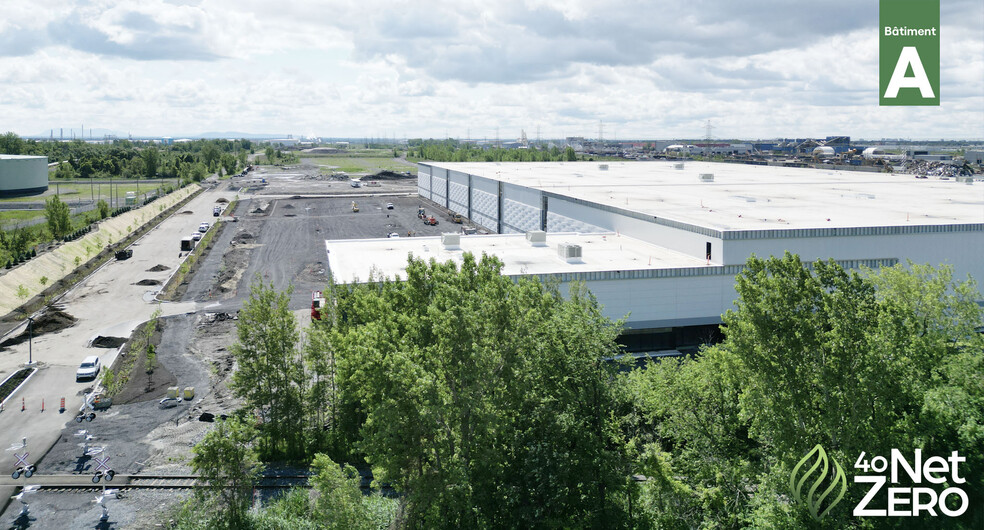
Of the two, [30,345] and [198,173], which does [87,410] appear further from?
[198,173]

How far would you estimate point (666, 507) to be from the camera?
24.7 m

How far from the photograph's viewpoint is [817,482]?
21859mm

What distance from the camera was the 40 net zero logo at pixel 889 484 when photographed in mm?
22172

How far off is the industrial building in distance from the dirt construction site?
11.8 m

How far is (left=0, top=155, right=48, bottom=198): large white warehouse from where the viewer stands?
148125mm

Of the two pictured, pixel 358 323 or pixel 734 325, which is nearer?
pixel 734 325

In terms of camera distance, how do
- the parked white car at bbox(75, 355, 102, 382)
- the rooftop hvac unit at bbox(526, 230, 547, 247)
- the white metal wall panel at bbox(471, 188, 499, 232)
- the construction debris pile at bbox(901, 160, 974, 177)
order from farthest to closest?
the construction debris pile at bbox(901, 160, 974, 177), the white metal wall panel at bbox(471, 188, 499, 232), the rooftop hvac unit at bbox(526, 230, 547, 247), the parked white car at bbox(75, 355, 102, 382)

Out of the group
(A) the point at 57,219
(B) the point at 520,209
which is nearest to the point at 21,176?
(A) the point at 57,219

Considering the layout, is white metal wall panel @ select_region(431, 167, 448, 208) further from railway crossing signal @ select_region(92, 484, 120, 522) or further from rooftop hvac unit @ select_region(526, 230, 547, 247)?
railway crossing signal @ select_region(92, 484, 120, 522)

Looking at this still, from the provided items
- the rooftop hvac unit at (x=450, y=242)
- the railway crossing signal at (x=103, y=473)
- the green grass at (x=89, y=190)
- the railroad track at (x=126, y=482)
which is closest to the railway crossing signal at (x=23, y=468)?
the railroad track at (x=126, y=482)

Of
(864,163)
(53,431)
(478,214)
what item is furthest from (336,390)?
(864,163)

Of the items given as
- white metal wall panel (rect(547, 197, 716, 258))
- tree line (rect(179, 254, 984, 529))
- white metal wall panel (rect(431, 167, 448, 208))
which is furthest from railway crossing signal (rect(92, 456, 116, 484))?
white metal wall panel (rect(431, 167, 448, 208))

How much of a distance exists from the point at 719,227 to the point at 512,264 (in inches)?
565

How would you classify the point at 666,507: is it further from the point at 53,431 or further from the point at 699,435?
the point at 53,431
